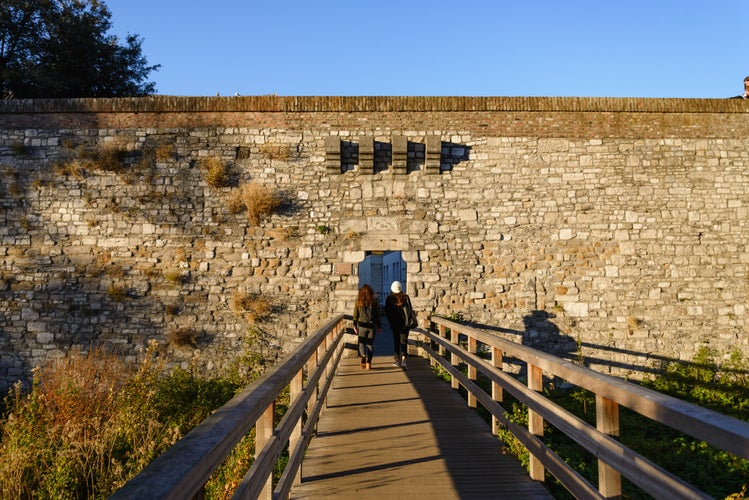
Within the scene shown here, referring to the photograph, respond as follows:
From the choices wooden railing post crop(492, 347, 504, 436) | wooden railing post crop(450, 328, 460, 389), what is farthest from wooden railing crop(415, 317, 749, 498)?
wooden railing post crop(450, 328, 460, 389)

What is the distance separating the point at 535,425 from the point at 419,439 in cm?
143

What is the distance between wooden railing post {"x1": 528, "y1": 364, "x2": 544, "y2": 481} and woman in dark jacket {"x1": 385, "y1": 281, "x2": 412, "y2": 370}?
484 centimetres

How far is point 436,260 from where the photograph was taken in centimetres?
1134

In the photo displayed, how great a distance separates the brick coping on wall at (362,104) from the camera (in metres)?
11.3

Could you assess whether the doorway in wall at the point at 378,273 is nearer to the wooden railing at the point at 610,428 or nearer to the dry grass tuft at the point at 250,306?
the dry grass tuft at the point at 250,306

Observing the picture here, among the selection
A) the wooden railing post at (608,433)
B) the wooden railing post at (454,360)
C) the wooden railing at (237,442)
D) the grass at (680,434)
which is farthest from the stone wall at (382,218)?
the wooden railing post at (608,433)

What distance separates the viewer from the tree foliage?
52.7ft

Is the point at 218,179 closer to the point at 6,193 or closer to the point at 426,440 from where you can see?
the point at 6,193

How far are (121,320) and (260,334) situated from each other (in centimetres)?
284

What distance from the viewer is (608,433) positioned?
8.95 feet

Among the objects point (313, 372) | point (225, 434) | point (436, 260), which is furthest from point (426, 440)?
point (436, 260)

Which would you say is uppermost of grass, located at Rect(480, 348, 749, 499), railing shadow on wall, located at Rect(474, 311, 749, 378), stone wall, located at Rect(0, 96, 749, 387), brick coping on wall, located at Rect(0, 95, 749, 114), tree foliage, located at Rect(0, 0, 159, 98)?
tree foliage, located at Rect(0, 0, 159, 98)

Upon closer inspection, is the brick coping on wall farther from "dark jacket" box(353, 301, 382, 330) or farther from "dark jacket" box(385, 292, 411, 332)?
"dark jacket" box(353, 301, 382, 330)

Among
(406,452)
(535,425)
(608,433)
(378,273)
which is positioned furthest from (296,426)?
(378,273)
